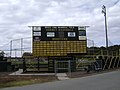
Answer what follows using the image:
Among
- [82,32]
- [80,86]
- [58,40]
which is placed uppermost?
[82,32]

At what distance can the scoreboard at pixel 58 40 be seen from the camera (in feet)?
141

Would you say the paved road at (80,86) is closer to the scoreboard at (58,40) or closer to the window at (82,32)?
the scoreboard at (58,40)

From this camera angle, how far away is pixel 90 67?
41.1 metres

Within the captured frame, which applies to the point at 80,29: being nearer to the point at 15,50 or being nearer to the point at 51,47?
the point at 51,47

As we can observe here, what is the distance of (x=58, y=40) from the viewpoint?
4359 cm

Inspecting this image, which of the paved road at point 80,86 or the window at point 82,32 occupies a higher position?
the window at point 82,32

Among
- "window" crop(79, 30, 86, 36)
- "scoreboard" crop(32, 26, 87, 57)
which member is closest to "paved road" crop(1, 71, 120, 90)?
"scoreboard" crop(32, 26, 87, 57)

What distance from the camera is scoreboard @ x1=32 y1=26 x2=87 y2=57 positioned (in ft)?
141

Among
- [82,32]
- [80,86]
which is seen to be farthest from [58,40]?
[80,86]

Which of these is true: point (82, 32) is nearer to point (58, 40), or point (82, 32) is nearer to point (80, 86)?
point (58, 40)

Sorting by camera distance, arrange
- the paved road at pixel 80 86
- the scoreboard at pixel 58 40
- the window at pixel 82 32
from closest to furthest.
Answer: the paved road at pixel 80 86 < the scoreboard at pixel 58 40 < the window at pixel 82 32

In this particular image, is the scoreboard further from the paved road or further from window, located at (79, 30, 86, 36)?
the paved road

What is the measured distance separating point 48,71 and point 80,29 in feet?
25.1

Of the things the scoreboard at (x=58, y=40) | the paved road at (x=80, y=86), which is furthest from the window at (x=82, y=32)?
the paved road at (x=80, y=86)
